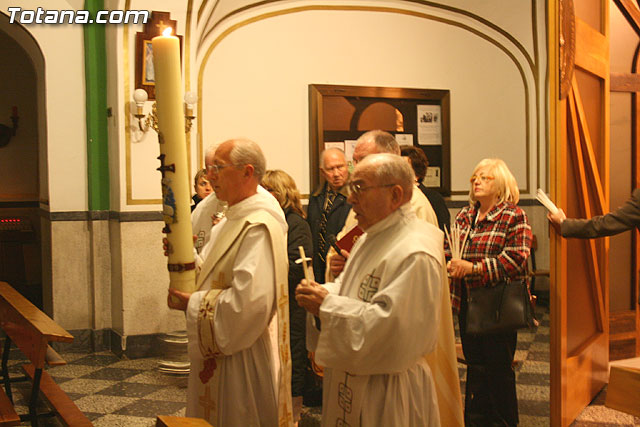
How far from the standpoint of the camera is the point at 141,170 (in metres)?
5.95

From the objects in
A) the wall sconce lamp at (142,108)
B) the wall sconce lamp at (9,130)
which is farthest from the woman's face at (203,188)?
the wall sconce lamp at (9,130)

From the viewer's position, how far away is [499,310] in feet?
12.1

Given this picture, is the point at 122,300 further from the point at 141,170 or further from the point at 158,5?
the point at 158,5

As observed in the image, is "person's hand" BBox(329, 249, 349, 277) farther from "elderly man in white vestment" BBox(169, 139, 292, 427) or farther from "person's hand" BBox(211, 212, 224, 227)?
"person's hand" BBox(211, 212, 224, 227)

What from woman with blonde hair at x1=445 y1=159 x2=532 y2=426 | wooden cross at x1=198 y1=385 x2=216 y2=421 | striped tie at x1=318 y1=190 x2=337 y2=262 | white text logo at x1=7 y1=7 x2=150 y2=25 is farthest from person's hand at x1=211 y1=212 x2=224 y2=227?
white text logo at x1=7 y1=7 x2=150 y2=25

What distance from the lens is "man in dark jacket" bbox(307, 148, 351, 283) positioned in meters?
4.32

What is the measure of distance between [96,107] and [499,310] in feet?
13.7

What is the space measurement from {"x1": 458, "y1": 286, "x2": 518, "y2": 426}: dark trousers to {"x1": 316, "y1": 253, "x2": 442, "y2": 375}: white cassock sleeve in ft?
5.56

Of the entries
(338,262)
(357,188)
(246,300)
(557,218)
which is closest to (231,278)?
(246,300)

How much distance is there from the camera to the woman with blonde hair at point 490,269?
3686 mm

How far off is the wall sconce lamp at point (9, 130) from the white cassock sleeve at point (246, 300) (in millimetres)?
7196

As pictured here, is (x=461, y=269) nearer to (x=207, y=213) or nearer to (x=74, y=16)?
(x=207, y=213)

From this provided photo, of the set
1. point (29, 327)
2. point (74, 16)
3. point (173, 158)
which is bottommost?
point (29, 327)

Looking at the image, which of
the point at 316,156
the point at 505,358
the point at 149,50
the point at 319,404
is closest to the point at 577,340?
the point at 505,358
